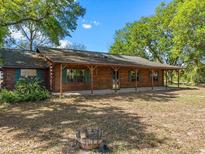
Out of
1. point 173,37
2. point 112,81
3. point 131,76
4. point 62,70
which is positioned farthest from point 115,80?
point 173,37

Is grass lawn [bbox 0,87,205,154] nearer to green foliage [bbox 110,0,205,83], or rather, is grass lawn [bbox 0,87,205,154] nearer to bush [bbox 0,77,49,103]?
bush [bbox 0,77,49,103]

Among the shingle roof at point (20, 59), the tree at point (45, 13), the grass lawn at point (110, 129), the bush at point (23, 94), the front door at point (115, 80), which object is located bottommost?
the grass lawn at point (110, 129)

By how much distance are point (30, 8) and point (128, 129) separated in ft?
46.5

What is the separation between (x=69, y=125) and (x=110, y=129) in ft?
5.33

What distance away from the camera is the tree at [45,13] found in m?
18.4

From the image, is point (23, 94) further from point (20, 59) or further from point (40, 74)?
point (20, 59)

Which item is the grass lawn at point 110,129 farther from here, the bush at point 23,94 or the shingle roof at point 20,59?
the shingle roof at point 20,59

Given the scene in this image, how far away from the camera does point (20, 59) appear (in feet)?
69.9

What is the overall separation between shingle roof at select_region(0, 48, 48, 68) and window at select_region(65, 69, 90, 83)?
211 cm

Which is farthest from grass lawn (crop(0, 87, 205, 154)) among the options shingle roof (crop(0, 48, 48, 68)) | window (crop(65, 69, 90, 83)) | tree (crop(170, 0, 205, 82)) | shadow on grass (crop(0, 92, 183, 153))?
tree (crop(170, 0, 205, 82))

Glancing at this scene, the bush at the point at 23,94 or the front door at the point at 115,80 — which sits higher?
the front door at the point at 115,80

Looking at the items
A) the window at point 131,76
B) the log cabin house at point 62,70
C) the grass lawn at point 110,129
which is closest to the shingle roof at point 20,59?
the log cabin house at point 62,70

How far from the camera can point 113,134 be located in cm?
779

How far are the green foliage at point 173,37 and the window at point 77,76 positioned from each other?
18646 millimetres
